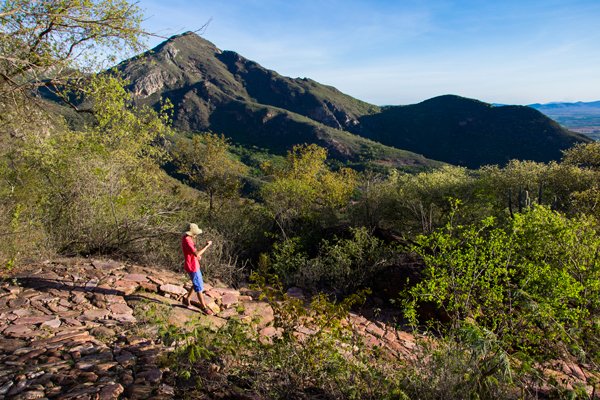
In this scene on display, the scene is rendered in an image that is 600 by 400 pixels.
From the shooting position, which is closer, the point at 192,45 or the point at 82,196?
the point at 82,196

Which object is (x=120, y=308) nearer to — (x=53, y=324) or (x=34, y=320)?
(x=53, y=324)

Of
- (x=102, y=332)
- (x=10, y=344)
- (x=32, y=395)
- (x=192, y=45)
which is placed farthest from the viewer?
(x=192, y=45)

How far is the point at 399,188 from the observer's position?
1980 cm

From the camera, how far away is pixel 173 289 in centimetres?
678

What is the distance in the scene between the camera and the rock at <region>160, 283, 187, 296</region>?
6.68 meters

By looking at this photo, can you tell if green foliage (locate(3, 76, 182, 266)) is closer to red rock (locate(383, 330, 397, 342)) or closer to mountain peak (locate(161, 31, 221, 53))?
red rock (locate(383, 330, 397, 342))

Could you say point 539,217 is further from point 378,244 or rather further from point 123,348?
point 123,348

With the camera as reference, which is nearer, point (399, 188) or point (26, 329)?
point (26, 329)

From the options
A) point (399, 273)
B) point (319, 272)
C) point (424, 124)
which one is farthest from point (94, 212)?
point (424, 124)

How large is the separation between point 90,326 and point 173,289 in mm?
1831

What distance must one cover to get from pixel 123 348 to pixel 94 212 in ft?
16.1

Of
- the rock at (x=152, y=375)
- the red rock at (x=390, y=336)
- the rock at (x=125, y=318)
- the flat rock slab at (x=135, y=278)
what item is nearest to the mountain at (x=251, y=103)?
the red rock at (x=390, y=336)

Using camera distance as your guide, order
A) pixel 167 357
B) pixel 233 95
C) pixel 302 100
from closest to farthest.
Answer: pixel 167 357 < pixel 233 95 < pixel 302 100

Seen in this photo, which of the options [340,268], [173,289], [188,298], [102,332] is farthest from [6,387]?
[340,268]
